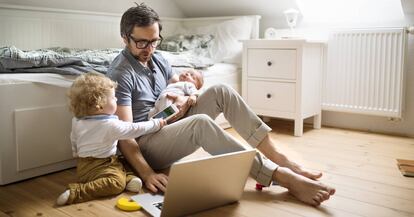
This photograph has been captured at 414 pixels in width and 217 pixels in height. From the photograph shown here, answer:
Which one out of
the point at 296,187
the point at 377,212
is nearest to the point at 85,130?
the point at 296,187

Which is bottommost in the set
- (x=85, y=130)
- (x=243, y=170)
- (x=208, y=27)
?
(x=243, y=170)

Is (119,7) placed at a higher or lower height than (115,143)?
higher

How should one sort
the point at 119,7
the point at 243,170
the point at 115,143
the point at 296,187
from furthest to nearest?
the point at 119,7 → the point at 115,143 → the point at 296,187 → the point at 243,170

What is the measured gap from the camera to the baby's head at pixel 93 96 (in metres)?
1.46

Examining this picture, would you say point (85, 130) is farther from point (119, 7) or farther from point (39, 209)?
point (119, 7)

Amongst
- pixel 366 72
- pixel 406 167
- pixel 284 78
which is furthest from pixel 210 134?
pixel 366 72

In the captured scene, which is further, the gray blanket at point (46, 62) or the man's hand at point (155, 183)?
the gray blanket at point (46, 62)

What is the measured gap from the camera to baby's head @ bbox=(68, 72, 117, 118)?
1.46 meters

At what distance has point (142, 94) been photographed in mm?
1610

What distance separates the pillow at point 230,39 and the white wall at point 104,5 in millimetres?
554

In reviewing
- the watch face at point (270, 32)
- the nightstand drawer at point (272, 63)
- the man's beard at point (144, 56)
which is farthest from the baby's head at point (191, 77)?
the watch face at point (270, 32)

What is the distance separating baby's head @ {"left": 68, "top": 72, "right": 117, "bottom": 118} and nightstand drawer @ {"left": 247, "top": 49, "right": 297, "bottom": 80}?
1.34 m

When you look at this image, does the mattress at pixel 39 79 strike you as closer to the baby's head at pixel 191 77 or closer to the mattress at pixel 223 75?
the baby's head at pixel 191 77

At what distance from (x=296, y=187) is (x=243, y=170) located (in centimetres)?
23
